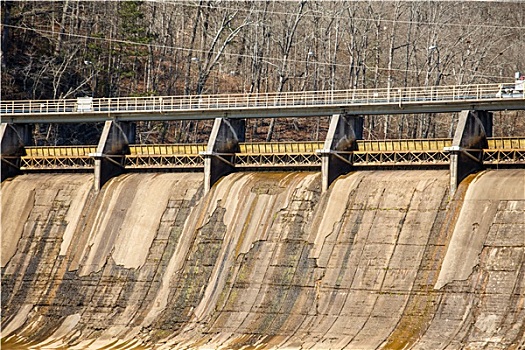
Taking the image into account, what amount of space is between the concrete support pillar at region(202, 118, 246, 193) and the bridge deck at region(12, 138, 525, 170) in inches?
21.7

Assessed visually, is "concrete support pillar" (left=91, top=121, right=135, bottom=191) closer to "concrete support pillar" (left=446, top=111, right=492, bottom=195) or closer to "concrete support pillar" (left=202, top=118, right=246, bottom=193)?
"concrete support pillar" (left=202, top=118, right=246, bottom=193)

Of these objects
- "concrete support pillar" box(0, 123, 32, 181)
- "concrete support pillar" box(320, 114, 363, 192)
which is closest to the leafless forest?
"concrete support pillar" box(0, 123, 32, 181)

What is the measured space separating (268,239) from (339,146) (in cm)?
667

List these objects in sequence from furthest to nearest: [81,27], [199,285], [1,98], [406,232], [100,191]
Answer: [81,27] < [1,98] < [100,191] < [199,285] < [406,232]

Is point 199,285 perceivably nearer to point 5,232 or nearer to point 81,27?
point 5,232

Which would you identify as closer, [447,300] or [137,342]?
[447,300]

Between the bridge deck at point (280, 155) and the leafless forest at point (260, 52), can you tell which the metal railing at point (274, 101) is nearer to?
the bridge deck at point (280, 155)

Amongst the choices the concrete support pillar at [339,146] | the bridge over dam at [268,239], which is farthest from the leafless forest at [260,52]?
the concrete support pillar at [339,146]

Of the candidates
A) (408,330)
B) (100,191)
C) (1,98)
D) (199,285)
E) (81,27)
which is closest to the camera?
(408,330)

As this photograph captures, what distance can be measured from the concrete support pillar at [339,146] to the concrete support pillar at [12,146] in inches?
971

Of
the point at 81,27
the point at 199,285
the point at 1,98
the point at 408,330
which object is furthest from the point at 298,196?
the point at 81,27

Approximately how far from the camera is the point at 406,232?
2842 inches

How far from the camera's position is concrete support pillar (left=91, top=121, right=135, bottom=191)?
8781 cm

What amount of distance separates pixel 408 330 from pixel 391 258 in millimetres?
5260
